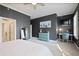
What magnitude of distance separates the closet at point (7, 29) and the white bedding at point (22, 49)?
18 centimetres

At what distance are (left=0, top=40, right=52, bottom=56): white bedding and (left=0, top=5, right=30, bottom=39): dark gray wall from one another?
0.80ft

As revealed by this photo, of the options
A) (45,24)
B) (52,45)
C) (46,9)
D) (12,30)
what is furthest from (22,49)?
(46,9)

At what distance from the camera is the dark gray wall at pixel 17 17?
2.10 metres

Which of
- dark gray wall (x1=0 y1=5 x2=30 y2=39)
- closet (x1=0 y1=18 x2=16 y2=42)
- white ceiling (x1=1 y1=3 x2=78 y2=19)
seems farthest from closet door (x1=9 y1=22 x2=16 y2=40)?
white ceiling (x1=1 y1=3 x2=78 y2=19)

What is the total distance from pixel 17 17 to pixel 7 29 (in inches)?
15.5

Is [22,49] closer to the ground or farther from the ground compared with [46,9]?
closer to the ground

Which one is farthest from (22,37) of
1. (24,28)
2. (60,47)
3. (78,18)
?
(78,18)

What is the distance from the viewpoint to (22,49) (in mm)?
1929

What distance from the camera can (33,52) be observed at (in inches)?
72.9

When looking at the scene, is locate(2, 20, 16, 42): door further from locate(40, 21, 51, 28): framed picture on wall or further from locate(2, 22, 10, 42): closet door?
locate(40, 21, 51, 28): framed picture on wall

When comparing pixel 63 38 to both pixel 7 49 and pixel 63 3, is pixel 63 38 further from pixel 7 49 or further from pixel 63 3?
pixel 7 49

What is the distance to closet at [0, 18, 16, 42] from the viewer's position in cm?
212

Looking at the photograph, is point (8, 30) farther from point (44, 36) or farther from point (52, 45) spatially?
point (52, 45)

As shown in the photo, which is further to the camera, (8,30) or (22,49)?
(8,30)
